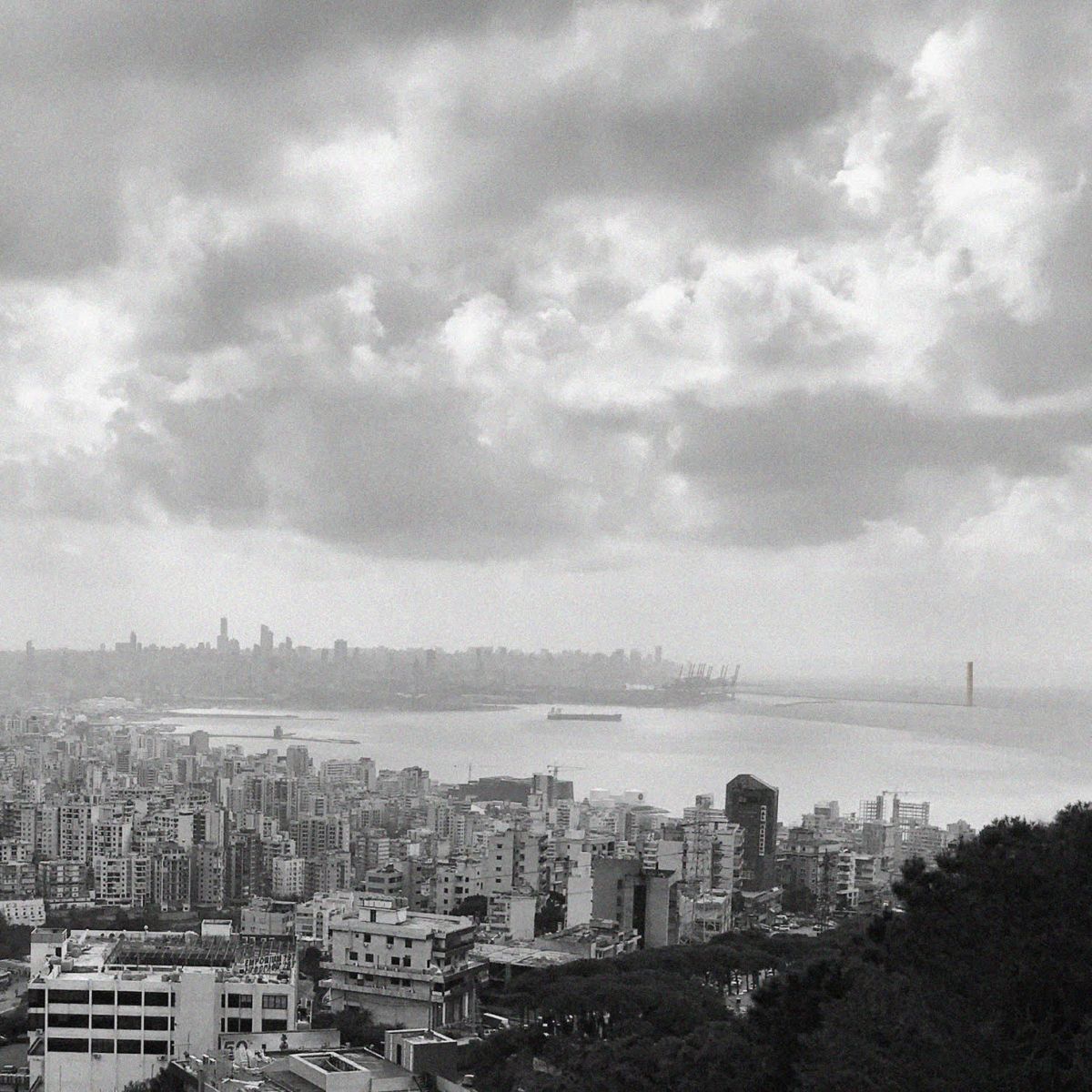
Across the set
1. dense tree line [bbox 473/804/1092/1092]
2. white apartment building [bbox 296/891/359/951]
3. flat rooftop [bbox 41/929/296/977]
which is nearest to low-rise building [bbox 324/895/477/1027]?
flat rooftop [bbox 41/929/296/977]

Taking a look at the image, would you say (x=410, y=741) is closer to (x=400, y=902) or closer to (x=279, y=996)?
(x=400, y=902)

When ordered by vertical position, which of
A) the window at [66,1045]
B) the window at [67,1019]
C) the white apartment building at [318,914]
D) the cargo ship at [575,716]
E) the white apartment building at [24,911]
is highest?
the window at [67,1019]

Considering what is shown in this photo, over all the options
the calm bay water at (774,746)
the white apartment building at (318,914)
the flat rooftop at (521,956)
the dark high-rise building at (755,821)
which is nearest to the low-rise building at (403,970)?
the flat rooftop at (521,956)

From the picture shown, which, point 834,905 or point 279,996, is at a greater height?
point 279,996

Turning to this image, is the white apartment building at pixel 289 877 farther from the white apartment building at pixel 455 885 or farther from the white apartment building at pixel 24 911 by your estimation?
the white apartment building at pixel 455 885

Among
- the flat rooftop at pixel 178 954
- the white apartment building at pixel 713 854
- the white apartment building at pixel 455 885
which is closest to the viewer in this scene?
the flat rooftop at pixel 178 954

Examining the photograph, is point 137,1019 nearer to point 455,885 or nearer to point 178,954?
point 178,954

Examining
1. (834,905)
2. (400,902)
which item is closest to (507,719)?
(834,905)
